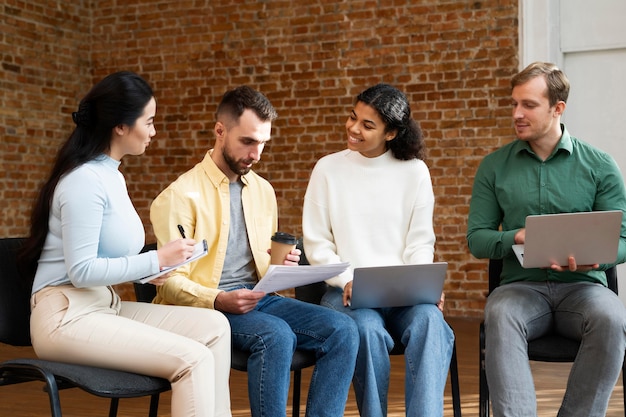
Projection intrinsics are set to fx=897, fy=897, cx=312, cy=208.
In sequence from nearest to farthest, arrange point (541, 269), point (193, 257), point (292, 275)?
point (193, 257) < point (292, 275) < point (541, 269)

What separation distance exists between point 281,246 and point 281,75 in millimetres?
4922

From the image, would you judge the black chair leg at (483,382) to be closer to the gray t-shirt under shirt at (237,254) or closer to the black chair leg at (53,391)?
the gray t-shirt under shirt at (237,254)

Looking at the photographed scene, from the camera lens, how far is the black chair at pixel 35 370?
2412 mm

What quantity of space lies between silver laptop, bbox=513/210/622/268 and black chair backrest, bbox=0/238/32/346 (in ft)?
5.32

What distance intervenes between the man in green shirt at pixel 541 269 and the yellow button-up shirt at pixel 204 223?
2.78ft

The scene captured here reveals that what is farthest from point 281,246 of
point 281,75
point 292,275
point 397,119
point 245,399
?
point 281,75

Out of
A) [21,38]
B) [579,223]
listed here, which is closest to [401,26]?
[21,38]

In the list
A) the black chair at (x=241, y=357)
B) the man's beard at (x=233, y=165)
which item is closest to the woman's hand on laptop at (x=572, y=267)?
the black chair at (x=241, y=357)

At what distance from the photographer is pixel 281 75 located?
773cm

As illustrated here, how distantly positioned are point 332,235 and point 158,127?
5034 mm

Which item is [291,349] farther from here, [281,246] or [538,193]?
[538,193]

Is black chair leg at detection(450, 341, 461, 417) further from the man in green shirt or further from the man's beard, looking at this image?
the man's beard

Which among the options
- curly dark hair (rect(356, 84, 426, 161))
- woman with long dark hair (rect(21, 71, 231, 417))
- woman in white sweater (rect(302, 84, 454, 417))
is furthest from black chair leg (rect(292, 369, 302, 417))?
curly dark hair (rect(356, 84, 426, 161))

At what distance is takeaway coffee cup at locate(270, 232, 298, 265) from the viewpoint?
A: 2973 millimetres
